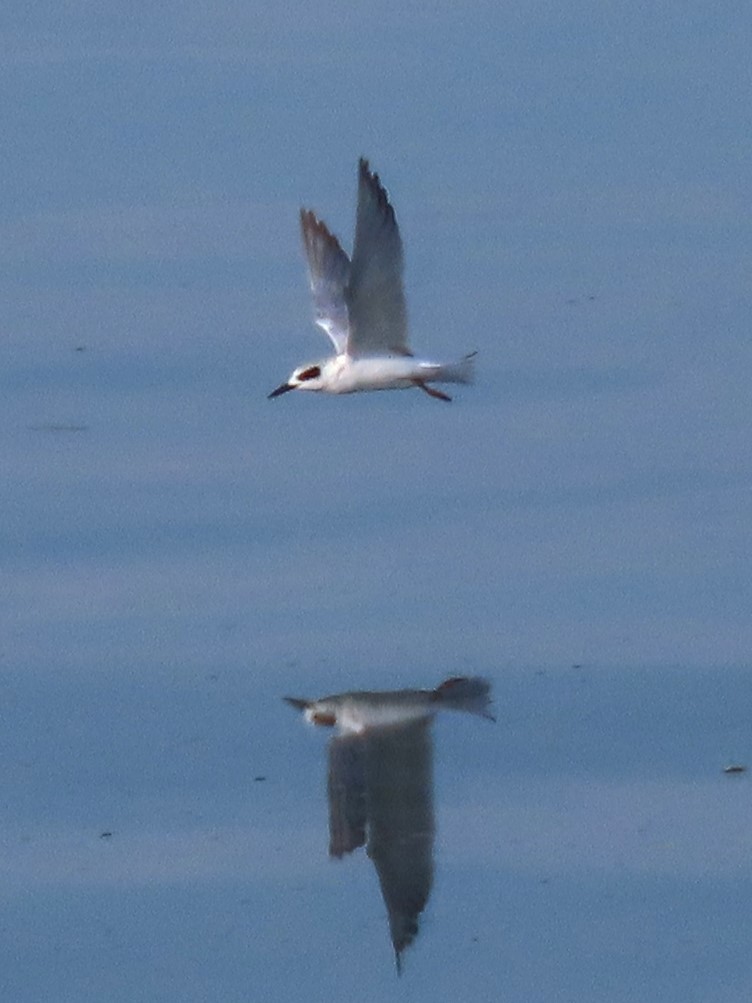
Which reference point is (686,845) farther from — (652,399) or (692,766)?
(652,399)

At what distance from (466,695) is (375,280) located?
2.10 metres

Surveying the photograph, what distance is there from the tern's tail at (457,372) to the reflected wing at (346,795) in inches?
89.9

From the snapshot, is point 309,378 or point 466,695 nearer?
point 466,695

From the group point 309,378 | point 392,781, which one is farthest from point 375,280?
point 392,781

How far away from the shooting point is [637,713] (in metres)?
6.52

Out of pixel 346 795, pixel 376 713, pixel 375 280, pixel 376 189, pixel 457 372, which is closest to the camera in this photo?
pixel 346 795

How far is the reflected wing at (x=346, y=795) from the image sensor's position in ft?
19.7

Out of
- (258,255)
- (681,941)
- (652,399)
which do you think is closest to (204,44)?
(258,255)

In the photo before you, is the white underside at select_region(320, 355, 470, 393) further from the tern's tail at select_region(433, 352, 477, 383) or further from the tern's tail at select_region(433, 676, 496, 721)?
the tern's tail at select_region(433, 676, 496, 721)

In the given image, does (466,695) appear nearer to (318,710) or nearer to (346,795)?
(318,710)

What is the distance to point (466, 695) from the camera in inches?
262

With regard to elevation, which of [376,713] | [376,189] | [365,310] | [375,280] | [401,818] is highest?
[376,189]

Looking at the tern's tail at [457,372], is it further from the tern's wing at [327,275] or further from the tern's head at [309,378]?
the tern's wing at [327,275]

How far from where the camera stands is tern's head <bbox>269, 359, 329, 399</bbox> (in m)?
8.69
